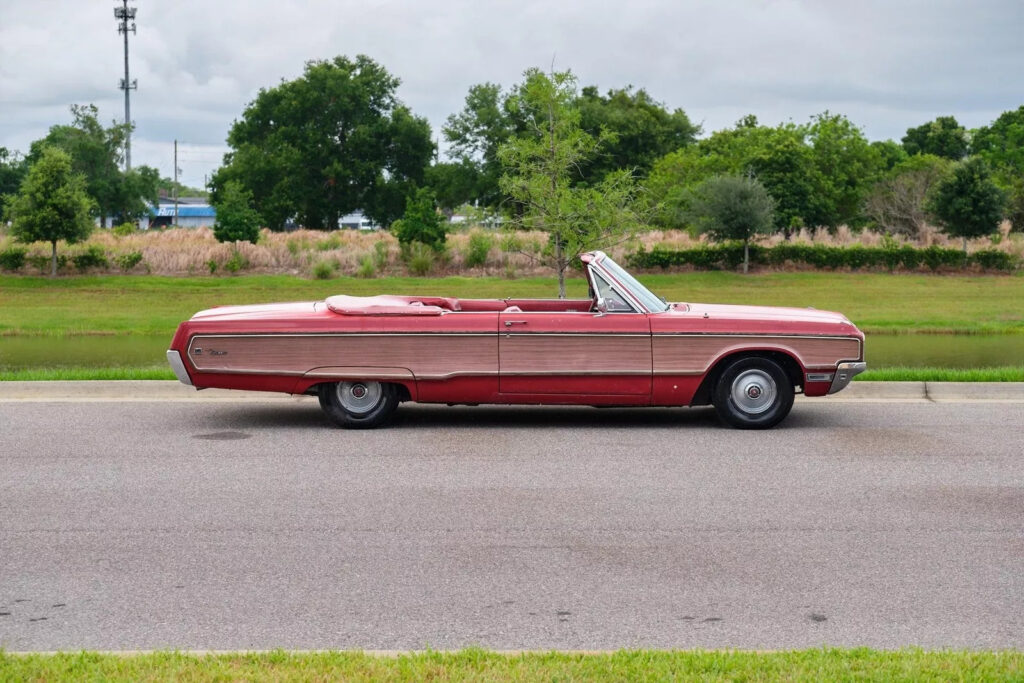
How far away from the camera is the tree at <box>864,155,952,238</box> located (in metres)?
52.2

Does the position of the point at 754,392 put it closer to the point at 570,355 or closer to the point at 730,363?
the point at 730,363

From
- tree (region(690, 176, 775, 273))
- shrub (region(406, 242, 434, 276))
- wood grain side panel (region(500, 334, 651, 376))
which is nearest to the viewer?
wood grain side panel (region(500, 334, 651, 376))

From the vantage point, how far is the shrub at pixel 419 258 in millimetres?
35156

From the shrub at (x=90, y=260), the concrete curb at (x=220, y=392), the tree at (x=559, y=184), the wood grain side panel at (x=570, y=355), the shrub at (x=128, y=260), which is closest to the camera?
the wood grain side panel at (x=570, y=355)

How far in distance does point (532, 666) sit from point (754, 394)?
6020 millimetres

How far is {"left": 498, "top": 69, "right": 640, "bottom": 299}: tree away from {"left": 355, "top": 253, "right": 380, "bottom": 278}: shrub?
54.3ft

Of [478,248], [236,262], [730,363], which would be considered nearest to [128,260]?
[236,262]

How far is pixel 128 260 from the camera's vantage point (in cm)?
3562

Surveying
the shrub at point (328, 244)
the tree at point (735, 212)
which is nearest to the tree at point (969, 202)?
the tree at point (735, 212)

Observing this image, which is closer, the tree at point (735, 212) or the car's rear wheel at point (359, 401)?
the car's rear wheel at point (359, 401)

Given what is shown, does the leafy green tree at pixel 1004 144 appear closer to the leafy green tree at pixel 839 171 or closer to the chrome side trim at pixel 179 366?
the leafy green tree at pixel 839 171

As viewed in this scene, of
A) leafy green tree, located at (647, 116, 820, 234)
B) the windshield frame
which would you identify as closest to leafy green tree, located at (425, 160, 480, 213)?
leafy green tree, located at (647, 116, 820, 234)

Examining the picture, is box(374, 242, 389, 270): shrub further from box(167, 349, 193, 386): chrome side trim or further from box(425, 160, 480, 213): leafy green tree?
box(425, 160, 480, 213): leafy green tree

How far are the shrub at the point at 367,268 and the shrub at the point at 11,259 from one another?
386 inches
